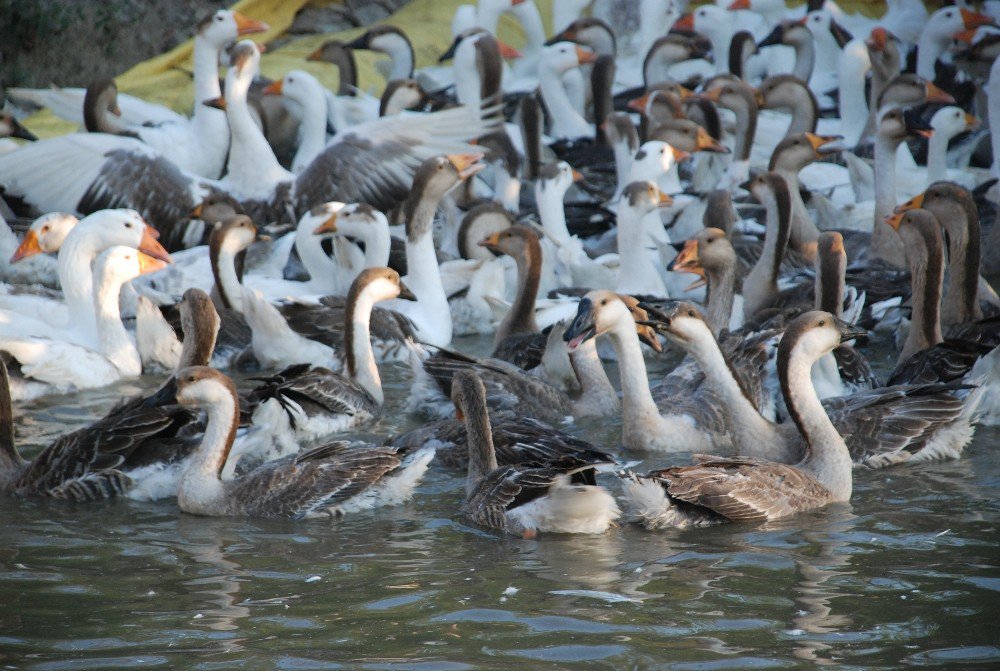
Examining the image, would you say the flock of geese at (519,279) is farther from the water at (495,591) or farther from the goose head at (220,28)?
the water at (495,591)

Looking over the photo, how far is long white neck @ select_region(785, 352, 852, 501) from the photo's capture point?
590 centimetres

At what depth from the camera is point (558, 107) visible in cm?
1495

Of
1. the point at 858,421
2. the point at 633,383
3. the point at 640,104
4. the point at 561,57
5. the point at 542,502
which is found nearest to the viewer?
the point at 542,502

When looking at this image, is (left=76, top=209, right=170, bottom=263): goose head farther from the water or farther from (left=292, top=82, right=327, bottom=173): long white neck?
(left=292, top=82, right=327, bottom=173): long white neck

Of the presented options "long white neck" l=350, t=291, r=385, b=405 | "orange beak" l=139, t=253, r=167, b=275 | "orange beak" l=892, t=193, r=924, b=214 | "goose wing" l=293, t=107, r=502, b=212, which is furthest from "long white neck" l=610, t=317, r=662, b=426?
"goose wing" l=293, t=107, r=502, b=212

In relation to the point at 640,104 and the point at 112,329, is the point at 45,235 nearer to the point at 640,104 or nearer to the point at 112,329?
the point at 112,329

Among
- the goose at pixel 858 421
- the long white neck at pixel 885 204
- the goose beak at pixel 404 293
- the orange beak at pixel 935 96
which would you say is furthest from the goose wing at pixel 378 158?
the orange beak at pixel 935 96

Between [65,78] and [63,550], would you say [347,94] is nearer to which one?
[65,78]

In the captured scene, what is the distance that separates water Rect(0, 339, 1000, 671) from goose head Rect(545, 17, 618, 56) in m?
11.3

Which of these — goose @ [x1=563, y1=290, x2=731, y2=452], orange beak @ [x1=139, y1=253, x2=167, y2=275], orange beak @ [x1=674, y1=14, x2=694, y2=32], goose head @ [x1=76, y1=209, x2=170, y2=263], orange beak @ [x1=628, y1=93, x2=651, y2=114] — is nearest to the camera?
goose @ [x1=563, y1=290, x2=731, y2=452]

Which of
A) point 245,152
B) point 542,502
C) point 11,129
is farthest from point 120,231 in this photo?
point 542,502

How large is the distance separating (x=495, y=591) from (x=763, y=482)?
1374 millimetres

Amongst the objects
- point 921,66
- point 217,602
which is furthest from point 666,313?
point 921,66

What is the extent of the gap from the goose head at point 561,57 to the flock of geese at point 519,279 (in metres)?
0.05
